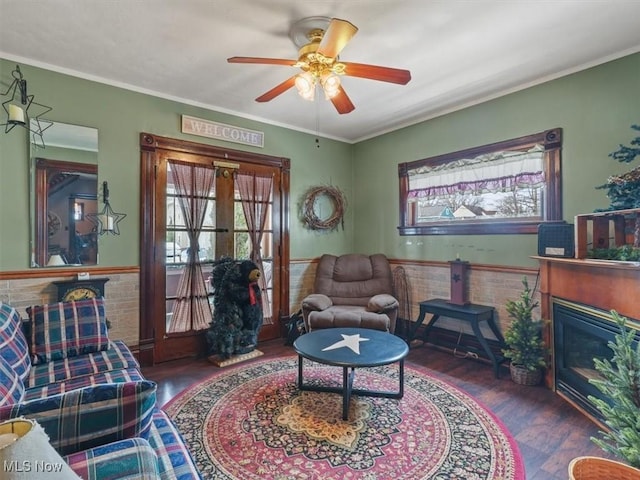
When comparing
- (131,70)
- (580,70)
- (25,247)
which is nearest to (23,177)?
(25,247)

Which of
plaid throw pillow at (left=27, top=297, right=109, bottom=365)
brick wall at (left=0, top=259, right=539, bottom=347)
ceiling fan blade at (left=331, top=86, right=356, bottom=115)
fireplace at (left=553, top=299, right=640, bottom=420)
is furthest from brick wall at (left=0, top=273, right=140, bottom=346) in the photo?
fireplace at (left=553, top=299, right=640, bottom=420)

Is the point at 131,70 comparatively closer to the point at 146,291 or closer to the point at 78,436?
the point at 146,291

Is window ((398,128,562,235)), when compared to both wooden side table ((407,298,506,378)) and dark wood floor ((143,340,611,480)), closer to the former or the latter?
wooden side table ((407,298,506,378))

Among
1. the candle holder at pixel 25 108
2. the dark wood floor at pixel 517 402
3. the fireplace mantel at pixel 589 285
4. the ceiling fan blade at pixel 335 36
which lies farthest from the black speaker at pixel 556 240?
the candle holder at pixel 25 108

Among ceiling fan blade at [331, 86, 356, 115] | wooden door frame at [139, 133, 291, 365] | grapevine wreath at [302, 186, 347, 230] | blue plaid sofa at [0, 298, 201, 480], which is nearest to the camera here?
blue plaid sofa at [0, 298, 201, 480]

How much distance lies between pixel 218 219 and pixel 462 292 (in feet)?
8.96

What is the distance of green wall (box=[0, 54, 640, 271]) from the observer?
8.68 ft

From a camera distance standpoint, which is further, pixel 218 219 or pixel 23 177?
pixel 218 219

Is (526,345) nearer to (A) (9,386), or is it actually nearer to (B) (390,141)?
(B) (390,141)

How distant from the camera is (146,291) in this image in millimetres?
3279

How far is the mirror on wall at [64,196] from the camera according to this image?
275 cm

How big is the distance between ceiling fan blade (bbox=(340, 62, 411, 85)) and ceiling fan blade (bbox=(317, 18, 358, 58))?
174 mm

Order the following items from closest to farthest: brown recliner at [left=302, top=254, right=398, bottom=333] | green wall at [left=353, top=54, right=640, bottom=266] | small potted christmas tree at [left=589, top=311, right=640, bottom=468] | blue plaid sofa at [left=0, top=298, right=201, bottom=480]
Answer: blue plaid sofa at [left=0, top=298, right=201, bottom=480], small potted christmas tree at [left=589, top=311, right=640, bottom=468], green wall at [left=353, top=54, right=640, bottom=266], brown recliner at [left=302, top=254, right=398, bottom=333]

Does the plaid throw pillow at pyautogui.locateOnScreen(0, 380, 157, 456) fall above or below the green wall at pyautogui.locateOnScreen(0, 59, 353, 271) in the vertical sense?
below
